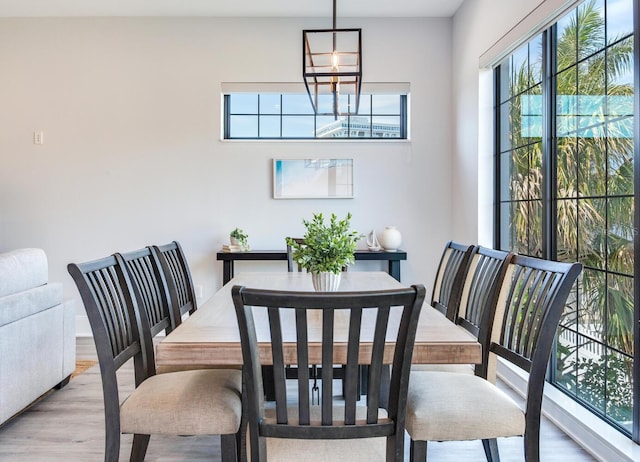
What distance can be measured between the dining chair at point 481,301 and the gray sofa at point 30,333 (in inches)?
75.5

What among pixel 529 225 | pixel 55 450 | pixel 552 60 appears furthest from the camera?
pixel 529 225

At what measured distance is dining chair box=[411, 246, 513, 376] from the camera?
175 centimetres

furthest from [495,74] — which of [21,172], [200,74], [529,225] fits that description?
[21,172]

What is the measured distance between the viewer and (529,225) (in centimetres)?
285

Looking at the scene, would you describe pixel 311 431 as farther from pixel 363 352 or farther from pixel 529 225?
pixel 529 225

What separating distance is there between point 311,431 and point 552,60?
2485mm

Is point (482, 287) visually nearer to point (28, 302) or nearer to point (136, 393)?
point (136, 393)

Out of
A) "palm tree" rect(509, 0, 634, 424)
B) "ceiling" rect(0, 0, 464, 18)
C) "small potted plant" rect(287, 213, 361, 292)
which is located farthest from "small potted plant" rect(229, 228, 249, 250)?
"palm tree" rect(509, 0, 634, 424)

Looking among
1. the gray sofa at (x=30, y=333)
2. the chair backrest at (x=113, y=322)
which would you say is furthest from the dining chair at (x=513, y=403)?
the gray sofa at (x=30, y=333)

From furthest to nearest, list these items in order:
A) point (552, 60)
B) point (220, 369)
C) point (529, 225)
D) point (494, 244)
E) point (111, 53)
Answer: point (111, 53) < point (494, 244) < point (529, 225) < point (552, 60) < point (220, 369)

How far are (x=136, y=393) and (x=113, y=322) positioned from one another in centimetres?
26

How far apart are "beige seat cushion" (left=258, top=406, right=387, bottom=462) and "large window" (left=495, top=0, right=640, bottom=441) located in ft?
4.34

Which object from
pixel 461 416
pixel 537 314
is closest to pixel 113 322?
pixel 461 416

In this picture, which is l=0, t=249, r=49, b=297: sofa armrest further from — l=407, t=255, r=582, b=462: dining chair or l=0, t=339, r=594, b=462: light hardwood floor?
l=407, t=255, r=582, b=462: dining chair
